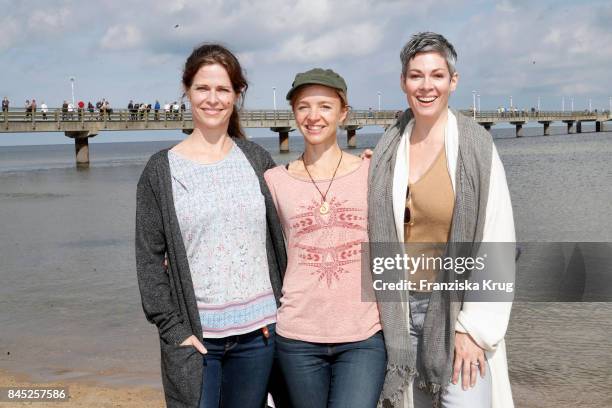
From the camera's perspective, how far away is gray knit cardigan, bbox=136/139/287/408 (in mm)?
2838

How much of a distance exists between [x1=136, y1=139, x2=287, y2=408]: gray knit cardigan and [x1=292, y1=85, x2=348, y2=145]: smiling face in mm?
638

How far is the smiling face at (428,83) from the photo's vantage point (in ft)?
9.38

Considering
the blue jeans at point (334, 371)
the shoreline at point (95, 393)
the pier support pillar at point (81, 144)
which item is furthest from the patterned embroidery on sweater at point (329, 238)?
the pier support pillar at point (81, 144)

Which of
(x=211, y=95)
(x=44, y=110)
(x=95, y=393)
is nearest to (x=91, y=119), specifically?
(x=44, y=110)

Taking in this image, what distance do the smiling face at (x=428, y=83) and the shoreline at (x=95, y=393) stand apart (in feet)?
11.0

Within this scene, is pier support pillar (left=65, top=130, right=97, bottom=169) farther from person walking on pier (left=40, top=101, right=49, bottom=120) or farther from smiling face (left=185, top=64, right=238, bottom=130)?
smiling face (left=185, top=64, right=238, bottom=130)

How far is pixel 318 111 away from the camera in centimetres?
303

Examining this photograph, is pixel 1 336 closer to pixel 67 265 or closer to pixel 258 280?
pixel 67 265

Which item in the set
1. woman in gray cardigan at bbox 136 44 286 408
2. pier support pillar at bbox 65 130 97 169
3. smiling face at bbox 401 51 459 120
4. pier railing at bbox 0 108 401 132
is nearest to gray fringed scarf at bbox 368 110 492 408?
smiling face at bbox 401 51 459 120

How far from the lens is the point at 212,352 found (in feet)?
9.49

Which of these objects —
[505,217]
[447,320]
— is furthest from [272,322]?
[505,217]

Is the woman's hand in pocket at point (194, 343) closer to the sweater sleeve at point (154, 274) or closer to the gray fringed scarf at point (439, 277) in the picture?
the sweater sleeve at point (154, 274)

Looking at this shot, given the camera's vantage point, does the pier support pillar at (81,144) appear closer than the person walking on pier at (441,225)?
No

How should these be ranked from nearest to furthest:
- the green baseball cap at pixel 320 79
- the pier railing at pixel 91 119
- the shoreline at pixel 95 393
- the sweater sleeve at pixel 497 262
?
the sweater sleeve at pixel 497 262, the green baseball cap at pixel 320 79, the shoreline at pixel 95 393, the pier railing at pixel 91 119
